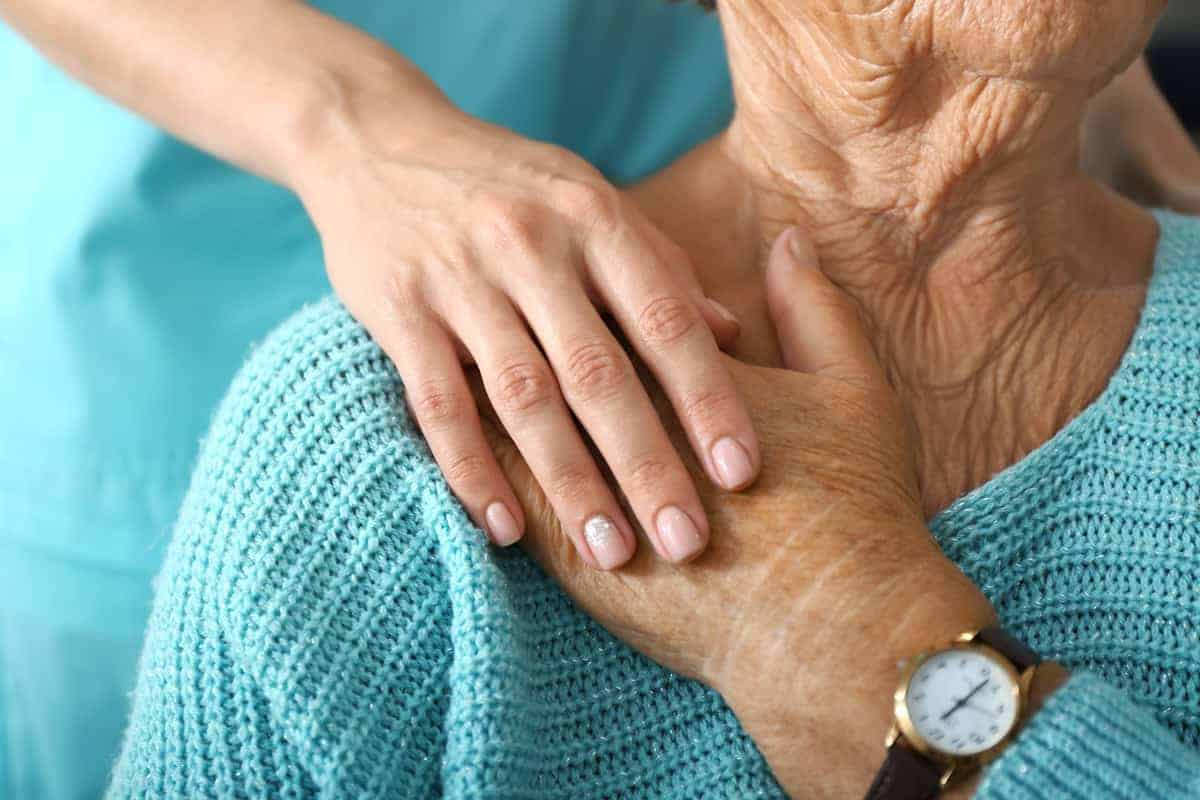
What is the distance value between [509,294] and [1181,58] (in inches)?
68.4

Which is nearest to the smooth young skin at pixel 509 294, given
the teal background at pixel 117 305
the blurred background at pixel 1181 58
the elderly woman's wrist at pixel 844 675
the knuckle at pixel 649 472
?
the knuckle at pixel 649 472

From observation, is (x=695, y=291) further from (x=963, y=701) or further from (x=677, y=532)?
(x=963, y=701)

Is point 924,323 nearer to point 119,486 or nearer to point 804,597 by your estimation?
point 804,597

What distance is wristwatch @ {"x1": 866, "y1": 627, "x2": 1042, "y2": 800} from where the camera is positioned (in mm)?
839

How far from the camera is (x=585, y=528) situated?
3.00 ft

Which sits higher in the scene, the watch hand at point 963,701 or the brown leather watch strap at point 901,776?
the watch hand at point 963,701

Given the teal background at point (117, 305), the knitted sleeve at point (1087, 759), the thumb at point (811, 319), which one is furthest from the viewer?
the teal background at point (117, 305)

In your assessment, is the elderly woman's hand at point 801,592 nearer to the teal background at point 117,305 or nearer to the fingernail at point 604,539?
the fingernail at point 604,539

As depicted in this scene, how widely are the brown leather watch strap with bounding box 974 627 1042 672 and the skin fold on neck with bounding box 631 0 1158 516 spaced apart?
21 cm

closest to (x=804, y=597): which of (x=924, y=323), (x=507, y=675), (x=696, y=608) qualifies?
(x=696, y=608)

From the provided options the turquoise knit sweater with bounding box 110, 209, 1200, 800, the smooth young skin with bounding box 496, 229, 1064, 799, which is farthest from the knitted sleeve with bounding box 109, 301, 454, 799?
the smooth young skin with bounding box 496, 229, 1064, 799

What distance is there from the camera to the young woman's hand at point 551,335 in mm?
914

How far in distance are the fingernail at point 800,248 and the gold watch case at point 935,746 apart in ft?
1.31

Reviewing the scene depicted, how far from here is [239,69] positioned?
114 cm
